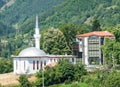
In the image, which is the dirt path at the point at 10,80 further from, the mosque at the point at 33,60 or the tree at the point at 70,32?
the tree at the point at 70,32

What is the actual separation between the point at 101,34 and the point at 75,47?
6.89 metres

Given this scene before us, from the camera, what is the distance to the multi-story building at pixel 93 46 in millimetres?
101250

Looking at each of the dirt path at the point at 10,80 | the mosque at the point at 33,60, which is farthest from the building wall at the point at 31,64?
the dirt path at the point at 10,80

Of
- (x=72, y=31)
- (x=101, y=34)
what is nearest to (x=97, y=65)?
(x=101, y=34)

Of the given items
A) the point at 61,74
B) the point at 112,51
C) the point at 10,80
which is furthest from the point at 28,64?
the point at 112,51

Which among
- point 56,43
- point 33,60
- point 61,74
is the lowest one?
point 61,74

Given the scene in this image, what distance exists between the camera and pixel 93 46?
336ft

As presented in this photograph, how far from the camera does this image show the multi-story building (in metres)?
101

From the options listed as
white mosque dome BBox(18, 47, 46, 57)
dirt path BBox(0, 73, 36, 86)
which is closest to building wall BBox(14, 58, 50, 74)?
white mosque dome BBox(18, 47, 46, 57)

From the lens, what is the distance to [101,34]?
102062 mm

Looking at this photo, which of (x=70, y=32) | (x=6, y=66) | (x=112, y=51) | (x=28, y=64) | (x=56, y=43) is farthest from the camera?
(x=6, y=66)

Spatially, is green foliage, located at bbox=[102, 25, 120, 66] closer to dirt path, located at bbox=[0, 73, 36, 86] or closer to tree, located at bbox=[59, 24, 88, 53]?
dirt path, located at bbox=[0, 73, 36, 86]

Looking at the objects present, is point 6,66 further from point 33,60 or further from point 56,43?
point 33,60

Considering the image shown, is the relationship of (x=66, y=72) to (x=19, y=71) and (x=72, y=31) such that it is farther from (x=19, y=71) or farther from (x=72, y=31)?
(x=72, y=31)
